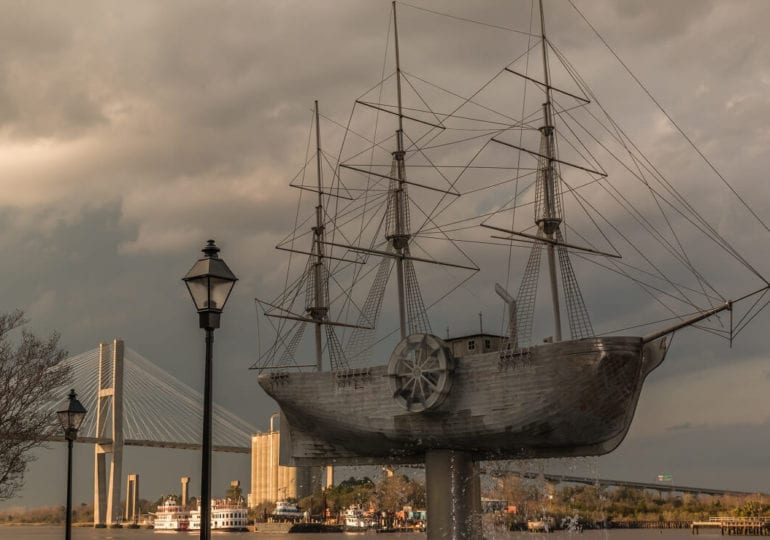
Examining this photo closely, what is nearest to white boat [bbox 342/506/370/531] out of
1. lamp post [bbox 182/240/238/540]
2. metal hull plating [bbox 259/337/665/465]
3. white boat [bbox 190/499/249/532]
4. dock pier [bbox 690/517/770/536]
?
white boat [bbox 190/499/249/532]

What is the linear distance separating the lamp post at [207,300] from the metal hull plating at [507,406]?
19.9 metres

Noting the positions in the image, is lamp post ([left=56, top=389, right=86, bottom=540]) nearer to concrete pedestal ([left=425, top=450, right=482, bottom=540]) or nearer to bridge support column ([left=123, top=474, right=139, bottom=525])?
concrete pedestal ([left=425, top=450, right=482, bottom=540])

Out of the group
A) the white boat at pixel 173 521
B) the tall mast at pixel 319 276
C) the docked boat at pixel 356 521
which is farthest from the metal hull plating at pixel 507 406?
the white boat at pixel 173 521

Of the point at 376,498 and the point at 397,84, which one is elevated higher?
the point at 397,84

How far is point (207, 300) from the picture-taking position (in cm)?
1130

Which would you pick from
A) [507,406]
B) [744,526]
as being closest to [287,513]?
[744,526]

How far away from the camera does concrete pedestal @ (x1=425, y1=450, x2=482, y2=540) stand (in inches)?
1296

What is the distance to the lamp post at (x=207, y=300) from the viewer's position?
1127cm

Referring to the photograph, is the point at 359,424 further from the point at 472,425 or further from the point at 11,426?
the point at 11,426

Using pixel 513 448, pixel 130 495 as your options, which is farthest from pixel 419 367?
pixel 130 495

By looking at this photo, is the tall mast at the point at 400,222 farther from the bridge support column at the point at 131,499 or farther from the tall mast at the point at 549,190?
the bridge support column at the point at 131,499

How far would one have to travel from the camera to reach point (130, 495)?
162750 millimetres

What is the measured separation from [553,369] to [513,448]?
369 centimetres

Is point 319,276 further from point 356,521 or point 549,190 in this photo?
point 356,521
